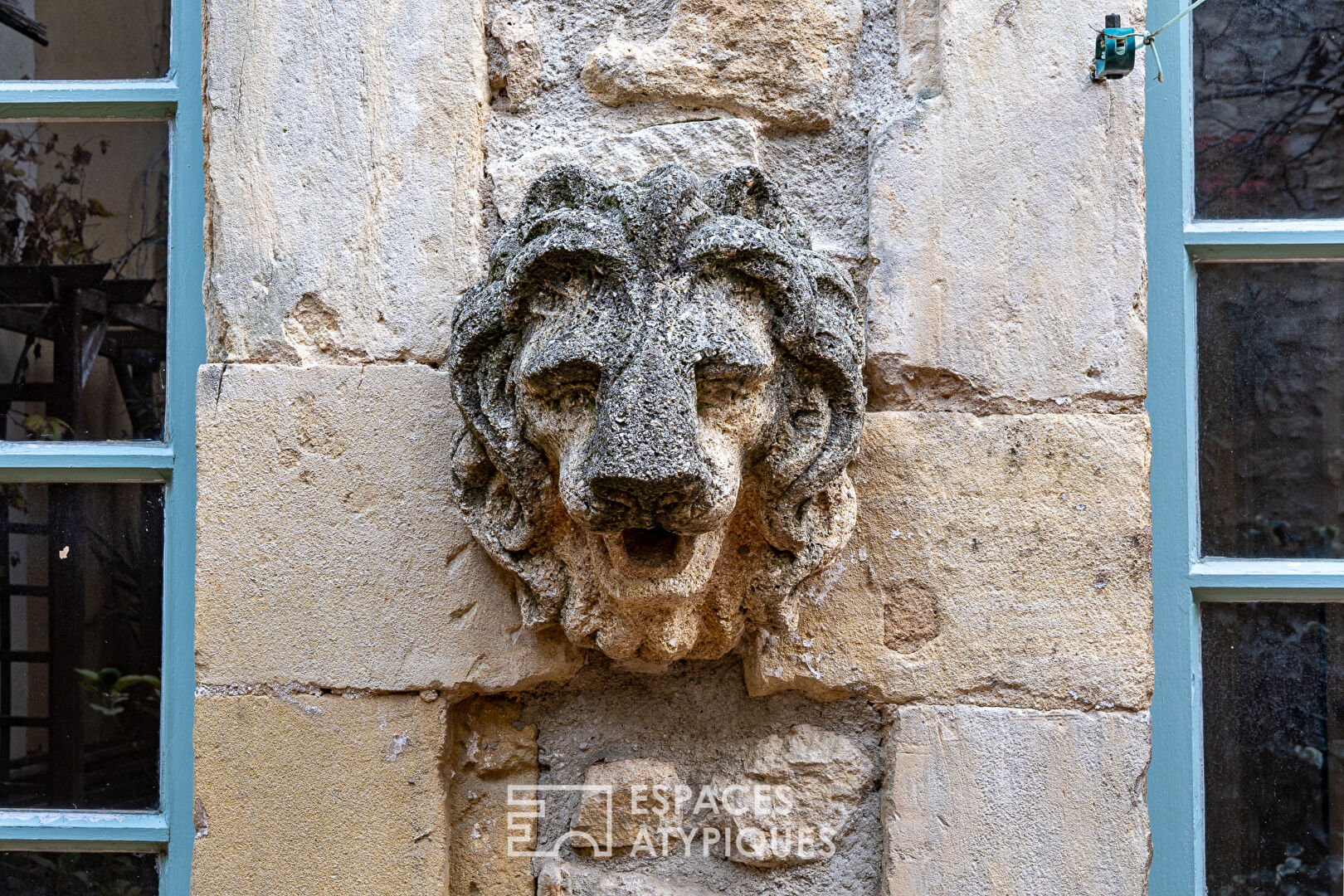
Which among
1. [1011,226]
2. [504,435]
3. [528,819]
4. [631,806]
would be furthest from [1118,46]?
[528,819]

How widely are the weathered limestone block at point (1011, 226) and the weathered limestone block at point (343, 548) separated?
2.12ft

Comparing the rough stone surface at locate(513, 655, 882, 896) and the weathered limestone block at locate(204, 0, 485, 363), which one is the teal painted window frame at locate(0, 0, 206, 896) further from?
the rough stone surface at locate(513, 655, 882, 896)

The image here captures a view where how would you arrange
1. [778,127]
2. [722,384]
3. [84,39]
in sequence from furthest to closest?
[84,39], [778,127], [722,384]

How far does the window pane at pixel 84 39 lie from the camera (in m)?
1.69

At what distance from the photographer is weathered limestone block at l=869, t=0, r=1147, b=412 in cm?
141

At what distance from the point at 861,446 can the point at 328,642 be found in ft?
2.65

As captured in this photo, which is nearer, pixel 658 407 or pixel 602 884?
pixel 658 407

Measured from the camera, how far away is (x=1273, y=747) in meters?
1.57

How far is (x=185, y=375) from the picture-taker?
5.35ft

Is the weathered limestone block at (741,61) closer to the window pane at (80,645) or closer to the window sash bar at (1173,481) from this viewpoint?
the window sash bar at (1173,481)

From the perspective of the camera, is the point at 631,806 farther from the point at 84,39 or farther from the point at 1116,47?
the point at 84,39

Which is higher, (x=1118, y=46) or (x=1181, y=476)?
(x=1118, y=46)

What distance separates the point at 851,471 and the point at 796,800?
48 centimetres

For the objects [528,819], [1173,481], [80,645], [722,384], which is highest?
[722,384]
